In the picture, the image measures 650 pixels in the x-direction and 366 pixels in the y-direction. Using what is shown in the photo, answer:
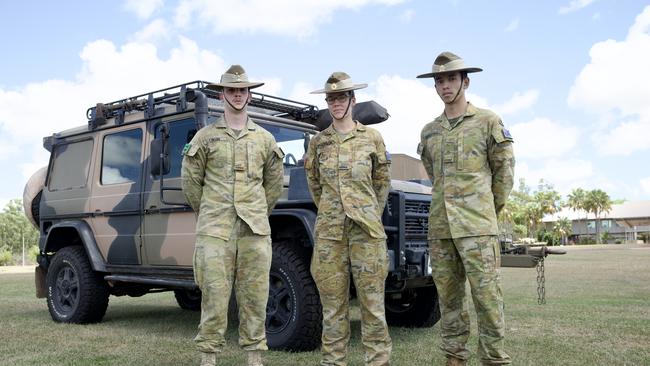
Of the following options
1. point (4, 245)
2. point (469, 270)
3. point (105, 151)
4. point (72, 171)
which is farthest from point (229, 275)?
point (4, 245)

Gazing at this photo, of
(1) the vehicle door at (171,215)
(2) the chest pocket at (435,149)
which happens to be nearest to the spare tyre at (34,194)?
(1) the vehicle door at (171,215)

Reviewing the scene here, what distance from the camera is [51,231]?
6.87m

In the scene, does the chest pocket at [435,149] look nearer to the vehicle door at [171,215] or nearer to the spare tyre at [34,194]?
the vehicle door at [171,215]

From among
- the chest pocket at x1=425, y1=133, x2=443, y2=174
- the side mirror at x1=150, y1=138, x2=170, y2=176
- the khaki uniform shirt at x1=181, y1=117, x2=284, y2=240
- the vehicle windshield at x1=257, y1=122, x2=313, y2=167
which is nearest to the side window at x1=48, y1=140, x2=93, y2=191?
the side mirror at x1=150, y1=138, x2=170, y2=176

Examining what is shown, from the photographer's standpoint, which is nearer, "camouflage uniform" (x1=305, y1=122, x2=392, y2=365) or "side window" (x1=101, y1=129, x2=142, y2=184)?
"camouflage uniform" (x1=305, y1=122, x2=392, y2=365)

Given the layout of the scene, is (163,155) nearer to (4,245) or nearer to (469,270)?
(469,270)

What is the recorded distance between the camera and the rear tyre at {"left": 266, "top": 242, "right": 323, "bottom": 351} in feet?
15.7

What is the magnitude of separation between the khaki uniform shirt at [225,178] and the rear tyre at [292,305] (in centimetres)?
→ 92

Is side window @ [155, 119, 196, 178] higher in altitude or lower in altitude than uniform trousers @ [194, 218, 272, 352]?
higher

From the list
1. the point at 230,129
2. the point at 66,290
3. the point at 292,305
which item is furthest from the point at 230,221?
the point at 66,290

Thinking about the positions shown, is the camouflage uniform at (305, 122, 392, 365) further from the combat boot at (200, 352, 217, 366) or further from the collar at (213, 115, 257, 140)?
the combat boot at (200, 352, 217, 366)

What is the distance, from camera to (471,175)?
360 centimetres

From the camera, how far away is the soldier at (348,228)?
3801mm

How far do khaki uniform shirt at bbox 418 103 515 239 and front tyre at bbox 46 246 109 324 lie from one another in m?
4.19
